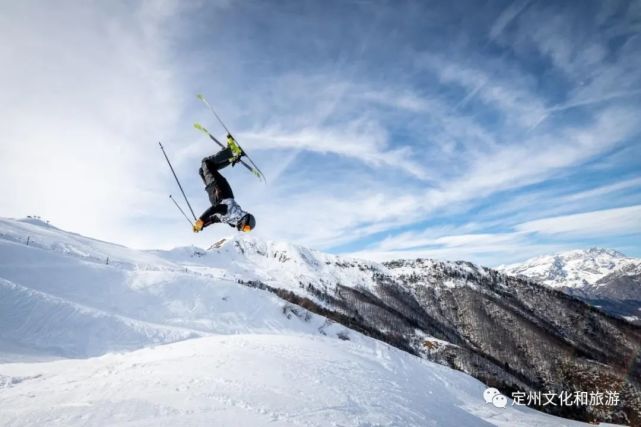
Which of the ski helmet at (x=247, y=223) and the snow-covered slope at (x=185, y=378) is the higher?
the ski helmet at (x=247, y=223)

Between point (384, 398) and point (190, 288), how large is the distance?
5261 centimetres

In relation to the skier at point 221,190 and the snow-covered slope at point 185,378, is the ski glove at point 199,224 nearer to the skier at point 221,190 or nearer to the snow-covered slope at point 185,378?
the skier at point 221,190

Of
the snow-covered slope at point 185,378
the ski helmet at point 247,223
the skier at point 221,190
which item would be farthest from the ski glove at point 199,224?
the snow-covered slope at point 185,378

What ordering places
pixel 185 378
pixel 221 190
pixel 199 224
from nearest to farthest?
1. pixel 221 190
2. pixel 199 224
3. pixel 185 378

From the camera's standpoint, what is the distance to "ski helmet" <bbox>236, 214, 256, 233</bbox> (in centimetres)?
1180

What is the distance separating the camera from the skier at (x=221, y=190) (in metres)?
12.2

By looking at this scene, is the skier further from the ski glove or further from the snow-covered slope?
the snow-covered slope

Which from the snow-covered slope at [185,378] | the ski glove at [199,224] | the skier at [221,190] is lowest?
the snow-covered slope at [185,378]

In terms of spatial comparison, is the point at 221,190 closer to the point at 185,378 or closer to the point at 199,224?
the point at 199,224

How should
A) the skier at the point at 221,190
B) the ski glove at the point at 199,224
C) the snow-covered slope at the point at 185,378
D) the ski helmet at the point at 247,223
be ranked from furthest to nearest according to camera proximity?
1. the ski glove at the point at 199,224
2. the skier at the point at 221,190
3. the ski helmet at the point at 247,223
4. the snow-covered slope at the point at 185,378

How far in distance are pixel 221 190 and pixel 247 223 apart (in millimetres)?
1788

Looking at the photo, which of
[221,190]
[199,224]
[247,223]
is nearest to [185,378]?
[199,224]

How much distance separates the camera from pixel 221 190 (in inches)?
497

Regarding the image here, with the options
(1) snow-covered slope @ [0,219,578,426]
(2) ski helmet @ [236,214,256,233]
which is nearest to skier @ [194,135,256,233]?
(2) ski helmet @ [236,214,256,233]
